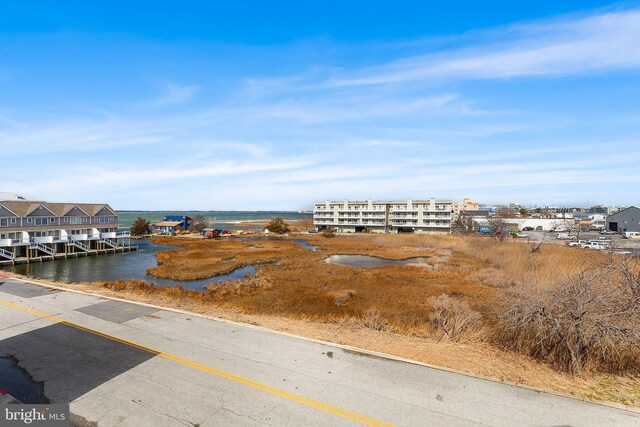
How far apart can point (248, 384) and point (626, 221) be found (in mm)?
105071

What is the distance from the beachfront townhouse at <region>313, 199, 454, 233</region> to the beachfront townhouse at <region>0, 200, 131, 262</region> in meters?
58.3

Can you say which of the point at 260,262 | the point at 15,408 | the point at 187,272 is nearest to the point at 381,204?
the point at 260,262

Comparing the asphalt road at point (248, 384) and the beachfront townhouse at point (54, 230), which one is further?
the beachfront townhouse at point (54, 230)

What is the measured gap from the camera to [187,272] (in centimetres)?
3766

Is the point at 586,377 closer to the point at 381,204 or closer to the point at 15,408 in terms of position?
the point at 15,408

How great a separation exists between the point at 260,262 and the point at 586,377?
4031 centimetres

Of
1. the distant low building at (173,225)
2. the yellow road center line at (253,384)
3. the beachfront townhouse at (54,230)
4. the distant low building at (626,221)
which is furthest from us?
the distant low building at (173,225)

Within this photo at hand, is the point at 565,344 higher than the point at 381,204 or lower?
lower

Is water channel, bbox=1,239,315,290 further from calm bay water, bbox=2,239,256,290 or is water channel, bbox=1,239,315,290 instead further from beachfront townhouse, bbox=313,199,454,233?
beachfront townhouse, bbox=313,199,454,233

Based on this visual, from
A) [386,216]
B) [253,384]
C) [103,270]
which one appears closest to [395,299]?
[253,384]

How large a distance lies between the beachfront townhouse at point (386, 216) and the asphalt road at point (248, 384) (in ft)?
276

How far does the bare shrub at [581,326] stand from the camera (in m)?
10.3

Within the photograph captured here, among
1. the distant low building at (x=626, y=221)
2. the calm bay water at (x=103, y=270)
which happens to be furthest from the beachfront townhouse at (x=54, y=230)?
the distant low building at (x=626, y=221)

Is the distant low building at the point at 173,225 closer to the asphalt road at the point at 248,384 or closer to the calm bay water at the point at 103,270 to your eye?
the calm bay water at the point at 103,270
